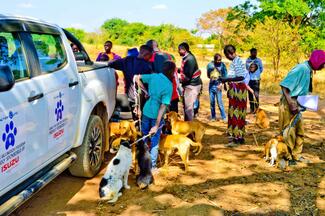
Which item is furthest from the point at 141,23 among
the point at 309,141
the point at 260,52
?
the point at 309,141

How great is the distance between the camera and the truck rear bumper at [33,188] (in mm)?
3031

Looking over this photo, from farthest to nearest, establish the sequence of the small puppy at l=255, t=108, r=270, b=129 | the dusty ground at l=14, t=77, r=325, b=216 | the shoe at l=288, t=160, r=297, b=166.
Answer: the small puppy at l=255, t=108, r=270, b=129 → the shoe at l=288, t=160, r=297, b=166 → the dusty ground at l=14, t=77, r=325, b=216

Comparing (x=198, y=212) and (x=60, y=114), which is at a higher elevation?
(x=60, y=114)

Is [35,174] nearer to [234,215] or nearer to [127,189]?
[127,189]

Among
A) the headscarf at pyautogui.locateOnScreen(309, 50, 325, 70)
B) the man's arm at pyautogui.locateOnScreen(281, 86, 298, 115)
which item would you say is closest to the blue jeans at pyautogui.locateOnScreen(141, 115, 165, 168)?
the man's arm at pyautogui.locateOnScreen(281, 86, 298, 115)

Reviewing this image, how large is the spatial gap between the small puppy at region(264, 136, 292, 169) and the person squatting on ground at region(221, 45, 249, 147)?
2.84ft

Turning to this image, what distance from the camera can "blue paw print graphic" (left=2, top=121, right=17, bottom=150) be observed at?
2881 mm

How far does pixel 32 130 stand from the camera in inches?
131

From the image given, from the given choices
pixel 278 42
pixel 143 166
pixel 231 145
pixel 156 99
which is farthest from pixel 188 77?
pixel 278 42

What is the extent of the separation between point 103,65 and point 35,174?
2.35 meters

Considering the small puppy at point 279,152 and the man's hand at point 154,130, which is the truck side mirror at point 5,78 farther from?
the small puppy at point 279,152

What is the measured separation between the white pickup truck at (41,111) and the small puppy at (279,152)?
8.44 ft

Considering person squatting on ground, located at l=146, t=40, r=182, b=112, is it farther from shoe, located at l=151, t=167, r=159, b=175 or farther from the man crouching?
shoe, located at l=151, t=167, r=159, b=175

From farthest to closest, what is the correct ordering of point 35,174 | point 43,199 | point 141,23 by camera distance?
point 141,23
point 43,199
point 35,174
